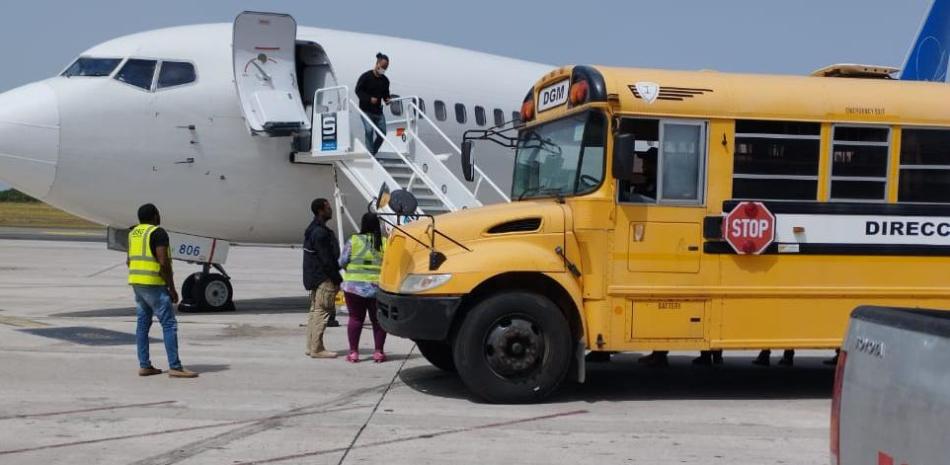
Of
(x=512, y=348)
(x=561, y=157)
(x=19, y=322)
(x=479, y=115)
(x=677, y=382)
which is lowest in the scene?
(x=19, y=322)

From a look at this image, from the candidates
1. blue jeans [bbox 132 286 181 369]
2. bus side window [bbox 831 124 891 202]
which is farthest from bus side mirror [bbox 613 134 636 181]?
blue jeans [bbox 132 286 181 369]

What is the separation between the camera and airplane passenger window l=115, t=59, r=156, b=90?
14.9m

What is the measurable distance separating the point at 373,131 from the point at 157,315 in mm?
6047

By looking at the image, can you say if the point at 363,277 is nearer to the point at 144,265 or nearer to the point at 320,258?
the point at 320,258

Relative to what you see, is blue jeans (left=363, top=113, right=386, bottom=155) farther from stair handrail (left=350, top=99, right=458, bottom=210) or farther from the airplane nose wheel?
the airplane nose wheel

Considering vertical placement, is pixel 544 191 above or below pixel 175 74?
below

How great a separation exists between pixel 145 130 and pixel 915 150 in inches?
394

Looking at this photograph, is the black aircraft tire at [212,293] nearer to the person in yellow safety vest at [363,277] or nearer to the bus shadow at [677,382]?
the person in yellow safety vest at [363,277]

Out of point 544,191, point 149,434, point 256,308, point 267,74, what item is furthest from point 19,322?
point 544,191

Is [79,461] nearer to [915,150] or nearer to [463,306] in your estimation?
[463,306]

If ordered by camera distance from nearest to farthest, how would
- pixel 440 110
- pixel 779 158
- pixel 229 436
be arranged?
pixel 229 436 → pixel 779 158 → pixel 440 110

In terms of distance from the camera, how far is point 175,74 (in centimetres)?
1512

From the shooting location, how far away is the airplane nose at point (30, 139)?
14.0 meters

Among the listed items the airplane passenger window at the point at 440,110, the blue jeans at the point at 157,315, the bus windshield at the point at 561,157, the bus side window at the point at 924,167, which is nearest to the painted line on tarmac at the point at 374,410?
the blue jeans at the point at 157,315
